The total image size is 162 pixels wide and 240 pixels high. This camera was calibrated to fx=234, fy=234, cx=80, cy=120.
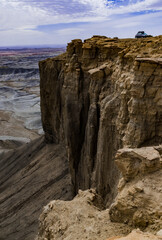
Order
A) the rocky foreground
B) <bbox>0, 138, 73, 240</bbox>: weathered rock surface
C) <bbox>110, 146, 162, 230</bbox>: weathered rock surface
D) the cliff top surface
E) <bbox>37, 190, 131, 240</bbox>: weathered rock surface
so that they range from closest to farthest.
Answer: <bbox>110, 146, 162, 230</bbox>: weathered rock surface
<bbox>37, 190, 131, 240</bbox>: weathered rock surface
the rocky foreground
the cliff top surface
<bbox>0, 138, 73, 240</bbox>: weathered rock surface

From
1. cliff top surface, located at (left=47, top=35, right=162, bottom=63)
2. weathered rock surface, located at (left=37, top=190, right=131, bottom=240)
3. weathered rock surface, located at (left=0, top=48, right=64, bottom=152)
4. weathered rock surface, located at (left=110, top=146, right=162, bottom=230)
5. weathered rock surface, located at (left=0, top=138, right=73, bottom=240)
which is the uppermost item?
cliff top surface, located at (left=47, top=35, right=162, bottom=63)

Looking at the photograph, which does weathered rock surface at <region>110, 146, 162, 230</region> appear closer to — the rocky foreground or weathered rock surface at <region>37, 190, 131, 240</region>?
the rocky foreground

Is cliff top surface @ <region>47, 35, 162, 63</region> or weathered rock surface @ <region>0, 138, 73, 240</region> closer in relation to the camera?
cliff top surface @ <region>47, 35, 162, 63</region>

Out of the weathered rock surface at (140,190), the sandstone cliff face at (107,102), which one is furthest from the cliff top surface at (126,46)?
the weathered rock surface at (140,190)

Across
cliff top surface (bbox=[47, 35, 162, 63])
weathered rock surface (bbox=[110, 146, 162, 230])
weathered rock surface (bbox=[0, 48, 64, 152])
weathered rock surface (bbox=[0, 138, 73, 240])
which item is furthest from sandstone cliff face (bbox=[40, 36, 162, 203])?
weathered rock surface (bbox=[0, 48, 64, 152])

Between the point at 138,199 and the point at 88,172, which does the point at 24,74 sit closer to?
the point at 88,172

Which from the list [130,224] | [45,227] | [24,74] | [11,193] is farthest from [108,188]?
[24,74]

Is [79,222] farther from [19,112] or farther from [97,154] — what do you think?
[19,112]
